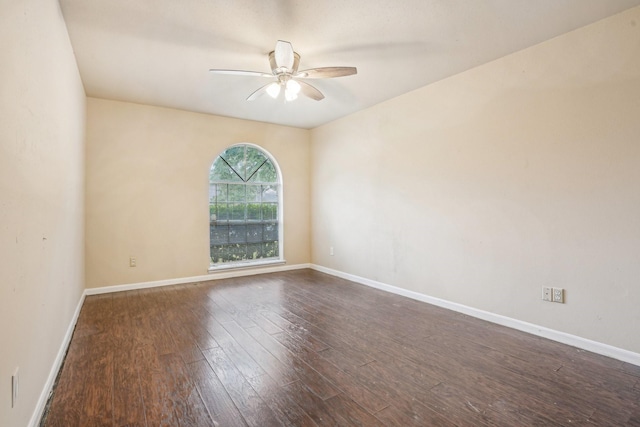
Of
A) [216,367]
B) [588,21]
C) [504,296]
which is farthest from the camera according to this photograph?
[504,296]

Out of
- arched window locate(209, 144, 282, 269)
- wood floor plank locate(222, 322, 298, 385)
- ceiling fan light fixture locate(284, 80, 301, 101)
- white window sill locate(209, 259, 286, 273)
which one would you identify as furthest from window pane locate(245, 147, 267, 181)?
wood floor plank locate(222, 322, 298, 385)

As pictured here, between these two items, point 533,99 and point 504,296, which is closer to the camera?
point 533,99

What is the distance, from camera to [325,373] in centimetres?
206

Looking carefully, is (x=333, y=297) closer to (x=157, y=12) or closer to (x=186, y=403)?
(x=186, y=403)

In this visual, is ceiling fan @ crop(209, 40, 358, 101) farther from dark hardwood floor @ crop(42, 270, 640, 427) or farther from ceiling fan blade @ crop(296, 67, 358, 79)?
dark hardwood floor @ crop(42, 270, 640, 427)

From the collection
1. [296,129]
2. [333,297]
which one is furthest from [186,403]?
[296,129]

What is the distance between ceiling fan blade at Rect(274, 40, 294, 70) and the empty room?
3 centimetres

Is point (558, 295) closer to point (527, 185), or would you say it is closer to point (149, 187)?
point (527, 185)

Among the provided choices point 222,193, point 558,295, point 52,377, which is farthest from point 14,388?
point 222,193

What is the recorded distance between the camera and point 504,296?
292 centimetres

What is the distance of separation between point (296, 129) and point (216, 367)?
4201mm

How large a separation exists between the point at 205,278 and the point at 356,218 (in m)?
2.43

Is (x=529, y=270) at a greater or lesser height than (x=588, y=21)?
lesser

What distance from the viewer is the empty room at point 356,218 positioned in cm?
169
